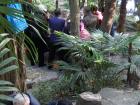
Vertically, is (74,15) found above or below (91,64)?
above

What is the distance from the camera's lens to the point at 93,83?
268 inches

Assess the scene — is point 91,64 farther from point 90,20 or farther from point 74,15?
point 90,20

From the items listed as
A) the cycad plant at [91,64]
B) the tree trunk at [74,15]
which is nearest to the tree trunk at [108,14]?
the cycad plant at [91,64]

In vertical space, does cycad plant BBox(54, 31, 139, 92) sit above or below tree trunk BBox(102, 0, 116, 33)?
below

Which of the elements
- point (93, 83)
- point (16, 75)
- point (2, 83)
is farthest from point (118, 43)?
point (2, 83)

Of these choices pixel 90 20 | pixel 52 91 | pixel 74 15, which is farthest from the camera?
pixel 90 20

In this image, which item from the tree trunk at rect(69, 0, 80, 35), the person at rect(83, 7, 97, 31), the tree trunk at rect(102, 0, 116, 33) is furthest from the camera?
the person at rect(83, 7, 97, 31)

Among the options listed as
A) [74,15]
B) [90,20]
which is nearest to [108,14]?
[90,20]

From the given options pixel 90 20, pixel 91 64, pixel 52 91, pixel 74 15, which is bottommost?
pixel 52 91

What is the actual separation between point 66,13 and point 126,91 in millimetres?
2602

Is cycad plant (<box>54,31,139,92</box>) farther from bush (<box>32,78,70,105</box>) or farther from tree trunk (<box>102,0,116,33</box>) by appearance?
tree trunk (<box>102,0,116,33</box>)

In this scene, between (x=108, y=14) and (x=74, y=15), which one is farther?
(x=108, y=14)

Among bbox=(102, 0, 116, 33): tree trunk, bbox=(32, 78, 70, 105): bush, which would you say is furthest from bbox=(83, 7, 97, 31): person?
bbox=(32, 78, 70, 105): bush

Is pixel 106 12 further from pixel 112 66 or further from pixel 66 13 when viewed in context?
pixel 112 66
